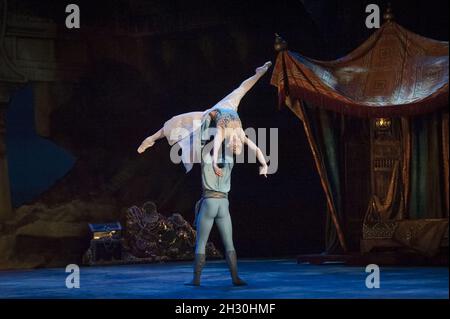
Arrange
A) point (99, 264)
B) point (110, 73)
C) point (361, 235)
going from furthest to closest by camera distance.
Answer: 1. point (110, 73)
2. point (99, 264)
3. point (361, 235)

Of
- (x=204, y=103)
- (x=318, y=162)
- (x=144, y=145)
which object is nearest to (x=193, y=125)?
(x=144, y=145)

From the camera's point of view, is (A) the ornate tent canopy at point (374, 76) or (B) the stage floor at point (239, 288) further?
(A) the ornate tent canopy at point (374, 76)

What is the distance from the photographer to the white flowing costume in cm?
796

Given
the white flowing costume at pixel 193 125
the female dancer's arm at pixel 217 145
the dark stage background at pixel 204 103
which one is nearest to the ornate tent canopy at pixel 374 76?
the white flowing costume at pixel 193 125

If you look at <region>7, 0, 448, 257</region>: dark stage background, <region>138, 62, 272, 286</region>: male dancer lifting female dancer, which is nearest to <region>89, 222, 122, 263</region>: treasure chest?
<region>7, 0, 448, 257</region>: dark stage background

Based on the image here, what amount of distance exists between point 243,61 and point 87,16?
95.8 inches

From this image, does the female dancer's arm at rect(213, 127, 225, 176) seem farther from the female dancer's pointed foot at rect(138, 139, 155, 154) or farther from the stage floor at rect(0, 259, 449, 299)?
the stage floor at rect(0, 259, 449, 299)

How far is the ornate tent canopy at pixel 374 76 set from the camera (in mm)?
9438

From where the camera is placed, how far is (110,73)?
12.4 metres

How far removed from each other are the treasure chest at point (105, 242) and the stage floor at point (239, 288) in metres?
0.77

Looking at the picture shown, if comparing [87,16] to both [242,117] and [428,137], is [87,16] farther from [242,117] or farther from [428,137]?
[428,137]

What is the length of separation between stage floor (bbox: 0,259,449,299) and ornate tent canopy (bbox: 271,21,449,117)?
6.19 feet

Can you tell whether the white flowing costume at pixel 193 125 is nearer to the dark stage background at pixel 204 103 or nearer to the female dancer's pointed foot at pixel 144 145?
the female dancer's pointed foot at pixel 144 145
